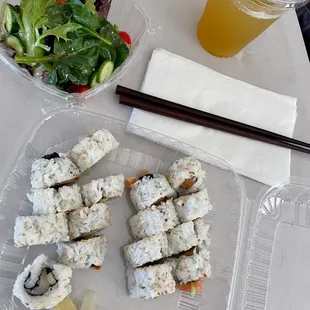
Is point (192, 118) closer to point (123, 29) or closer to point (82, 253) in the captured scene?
point (123, 29)

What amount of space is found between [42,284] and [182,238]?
0.38 metres

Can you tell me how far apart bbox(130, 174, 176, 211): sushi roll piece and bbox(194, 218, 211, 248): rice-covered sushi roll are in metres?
0.12

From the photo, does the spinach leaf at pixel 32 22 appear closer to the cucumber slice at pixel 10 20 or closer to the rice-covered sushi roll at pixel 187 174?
the cucumber slice at pixel 10 20

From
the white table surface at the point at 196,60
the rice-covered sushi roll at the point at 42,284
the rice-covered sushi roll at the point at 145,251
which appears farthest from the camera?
the white table surface at the point at 196,60

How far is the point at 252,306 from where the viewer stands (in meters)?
1.27

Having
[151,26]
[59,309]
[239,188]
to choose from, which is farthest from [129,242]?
[151,26]

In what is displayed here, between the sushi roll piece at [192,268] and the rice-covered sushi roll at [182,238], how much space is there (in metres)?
0.03

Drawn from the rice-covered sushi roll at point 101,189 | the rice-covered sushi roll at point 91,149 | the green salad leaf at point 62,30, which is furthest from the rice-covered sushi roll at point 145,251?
the green salad leaf at point 62,30

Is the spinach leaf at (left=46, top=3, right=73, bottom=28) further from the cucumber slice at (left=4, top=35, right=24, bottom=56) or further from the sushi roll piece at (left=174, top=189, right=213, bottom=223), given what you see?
the sushi roll piece at (left=174, top=189, right=213, bottom=223)

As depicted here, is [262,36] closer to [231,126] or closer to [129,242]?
[231,126]

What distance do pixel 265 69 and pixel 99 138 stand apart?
0.66m

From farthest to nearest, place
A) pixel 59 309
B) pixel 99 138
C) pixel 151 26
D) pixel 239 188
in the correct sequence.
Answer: pixel 151 26
pixel 239 188
pixel 99 138
pixel 59 309

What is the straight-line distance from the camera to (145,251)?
118cm

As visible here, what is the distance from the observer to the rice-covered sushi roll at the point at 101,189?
3.98 ft
